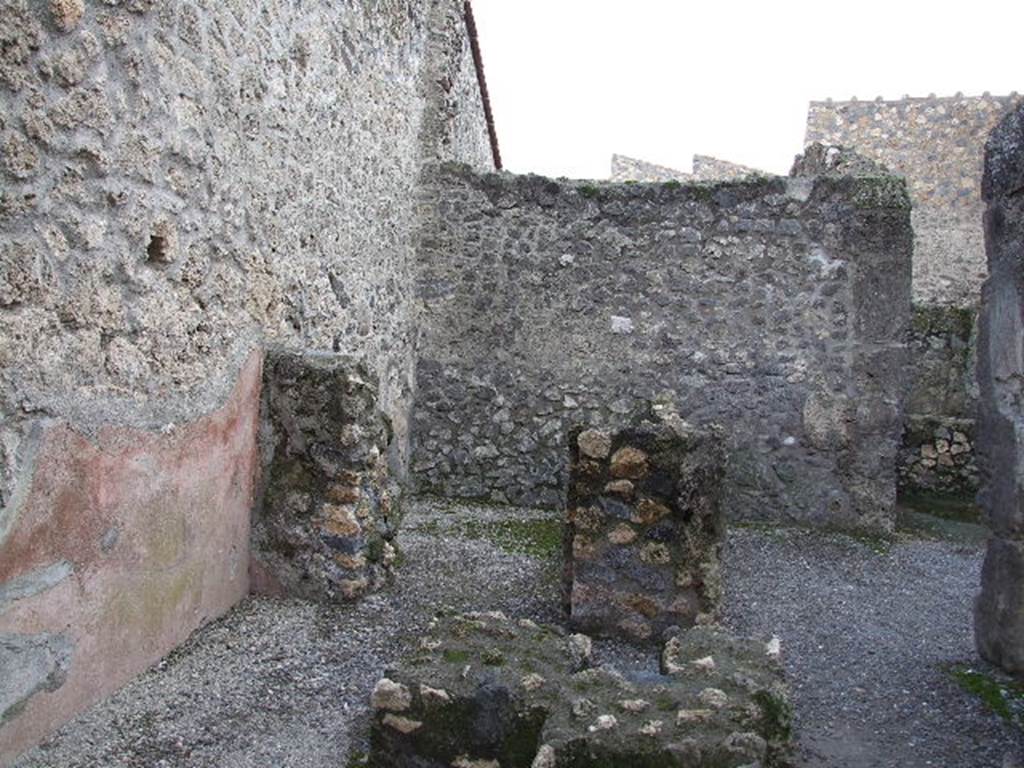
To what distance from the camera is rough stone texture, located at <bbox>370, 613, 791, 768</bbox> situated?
104 inches

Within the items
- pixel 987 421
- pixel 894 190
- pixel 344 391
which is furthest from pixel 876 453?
pixel 344 391

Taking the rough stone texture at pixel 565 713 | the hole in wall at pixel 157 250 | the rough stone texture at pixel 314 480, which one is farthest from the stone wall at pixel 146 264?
the rough stone texture at pixel 565 713

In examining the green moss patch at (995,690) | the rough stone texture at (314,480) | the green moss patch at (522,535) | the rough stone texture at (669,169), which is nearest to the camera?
the green moss patch at (995,690)

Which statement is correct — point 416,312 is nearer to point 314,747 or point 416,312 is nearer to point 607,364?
point 607,364

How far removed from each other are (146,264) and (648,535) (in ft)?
8.22

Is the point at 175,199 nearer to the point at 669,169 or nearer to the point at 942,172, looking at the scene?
the point at 669,169

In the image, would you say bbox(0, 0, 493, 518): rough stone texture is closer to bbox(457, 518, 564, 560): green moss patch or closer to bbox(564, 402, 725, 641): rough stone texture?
bbox(457, 518, 564, 560): green moss patch

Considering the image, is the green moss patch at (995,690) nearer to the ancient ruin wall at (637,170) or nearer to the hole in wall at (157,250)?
the hole in wall at (157,250)

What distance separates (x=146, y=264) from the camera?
3.48 m

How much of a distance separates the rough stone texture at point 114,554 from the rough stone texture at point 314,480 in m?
0.13

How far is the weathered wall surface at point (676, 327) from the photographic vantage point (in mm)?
7375

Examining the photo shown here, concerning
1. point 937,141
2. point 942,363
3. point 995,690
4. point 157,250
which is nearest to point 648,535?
point 995,690

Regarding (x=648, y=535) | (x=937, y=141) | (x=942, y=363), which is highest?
(x=937, y=141)

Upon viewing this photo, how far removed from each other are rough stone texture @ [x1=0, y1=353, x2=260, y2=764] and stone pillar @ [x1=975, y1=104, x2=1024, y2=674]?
126 inches
